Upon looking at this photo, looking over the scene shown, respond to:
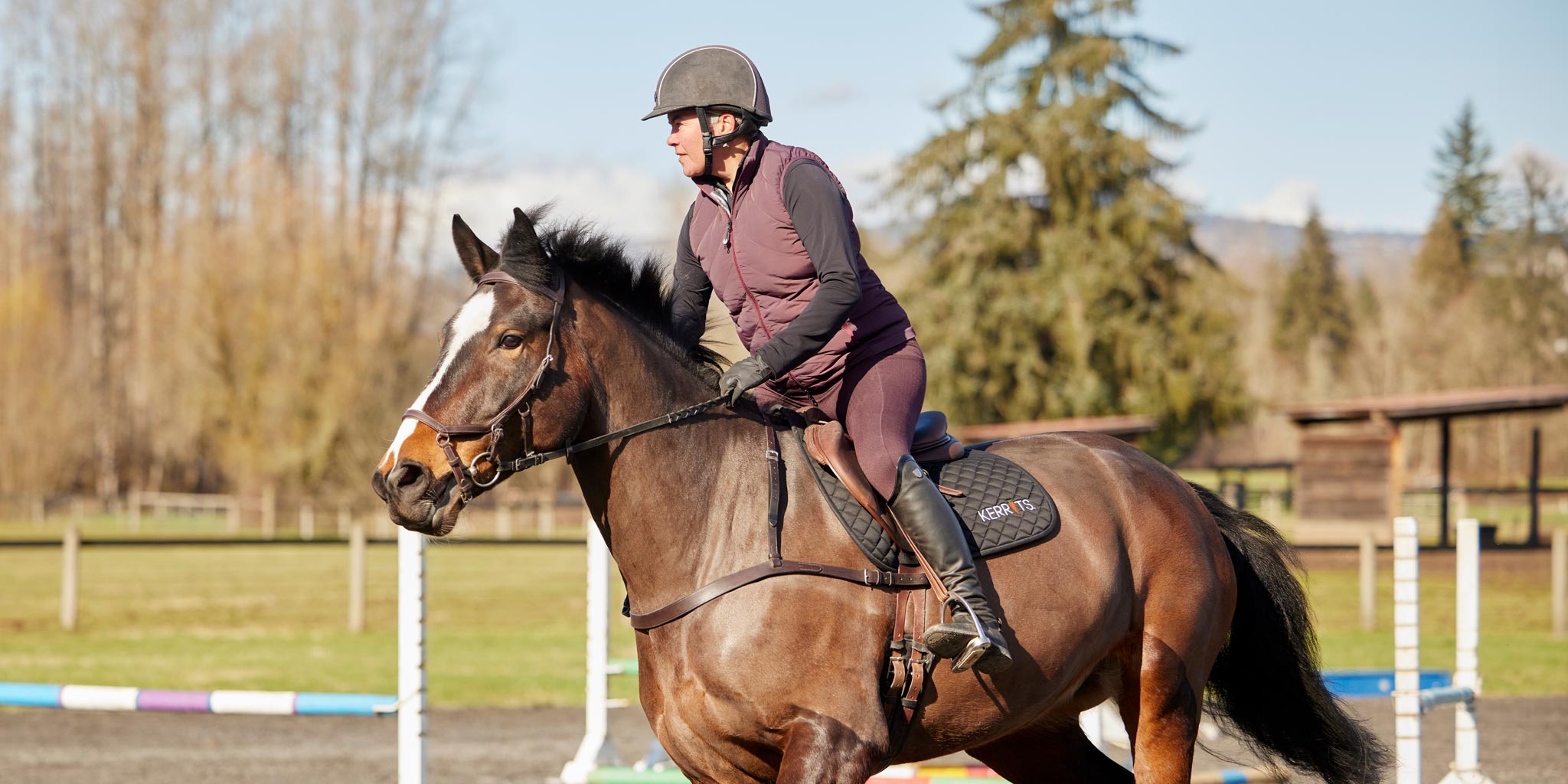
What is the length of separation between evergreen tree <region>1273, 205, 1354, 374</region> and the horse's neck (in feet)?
243

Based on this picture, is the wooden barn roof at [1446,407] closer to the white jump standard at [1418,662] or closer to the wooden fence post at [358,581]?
the wooden fence post at [358,581]

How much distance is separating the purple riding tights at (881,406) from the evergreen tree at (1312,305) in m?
73.8

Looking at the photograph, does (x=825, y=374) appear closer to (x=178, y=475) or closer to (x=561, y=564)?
(x=561, y=564)

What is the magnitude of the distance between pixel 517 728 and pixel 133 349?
42.7m

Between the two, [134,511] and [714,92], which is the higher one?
[714,92]

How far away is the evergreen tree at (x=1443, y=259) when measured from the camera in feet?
201

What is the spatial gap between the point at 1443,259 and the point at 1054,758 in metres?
66.8

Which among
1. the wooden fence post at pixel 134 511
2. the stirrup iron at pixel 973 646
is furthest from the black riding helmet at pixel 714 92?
the wooden fence post at pixel 134 511

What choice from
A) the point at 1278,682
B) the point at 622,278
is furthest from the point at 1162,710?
the point at 622,278

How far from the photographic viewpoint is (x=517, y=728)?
34.9ft

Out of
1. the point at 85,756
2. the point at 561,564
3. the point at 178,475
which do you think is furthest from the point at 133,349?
the point at 85,756

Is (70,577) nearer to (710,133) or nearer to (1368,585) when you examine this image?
(710,133)

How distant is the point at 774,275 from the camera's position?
377cm

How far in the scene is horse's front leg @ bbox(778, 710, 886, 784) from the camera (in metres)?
3.38
